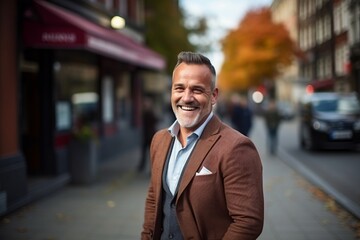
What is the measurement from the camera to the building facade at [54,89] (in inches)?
306

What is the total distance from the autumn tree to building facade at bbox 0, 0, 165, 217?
1230 inches

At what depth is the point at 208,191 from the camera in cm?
237

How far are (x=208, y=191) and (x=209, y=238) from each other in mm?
247

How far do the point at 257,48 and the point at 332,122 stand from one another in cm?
3392

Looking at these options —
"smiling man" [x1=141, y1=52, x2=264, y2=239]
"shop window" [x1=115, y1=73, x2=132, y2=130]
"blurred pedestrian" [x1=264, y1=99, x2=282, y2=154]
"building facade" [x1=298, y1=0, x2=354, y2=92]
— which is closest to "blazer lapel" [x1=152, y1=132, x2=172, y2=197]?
"smiling man" [x1=141, y1=52, x2=264, y2=239]

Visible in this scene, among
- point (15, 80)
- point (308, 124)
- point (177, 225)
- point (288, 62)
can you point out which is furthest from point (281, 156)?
point (288, 62)

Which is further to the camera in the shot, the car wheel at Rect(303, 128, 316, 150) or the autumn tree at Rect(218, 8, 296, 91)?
the autumn tree at Rect(218, 8, 296, 91)

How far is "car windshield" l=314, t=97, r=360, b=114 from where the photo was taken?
52.4ft

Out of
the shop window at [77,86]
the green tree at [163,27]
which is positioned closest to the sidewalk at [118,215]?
the shop window at [77,86]

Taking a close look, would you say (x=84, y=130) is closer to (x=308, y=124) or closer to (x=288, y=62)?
(x=308, y=124)

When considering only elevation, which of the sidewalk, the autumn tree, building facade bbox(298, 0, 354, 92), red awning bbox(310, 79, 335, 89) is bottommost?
the sidewalk

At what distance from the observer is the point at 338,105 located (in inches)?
640

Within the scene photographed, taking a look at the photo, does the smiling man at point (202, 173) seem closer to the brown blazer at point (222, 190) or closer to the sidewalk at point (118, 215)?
the brown blazer at point (222, 190)

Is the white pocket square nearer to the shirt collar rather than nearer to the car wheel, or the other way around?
the shirt collar
